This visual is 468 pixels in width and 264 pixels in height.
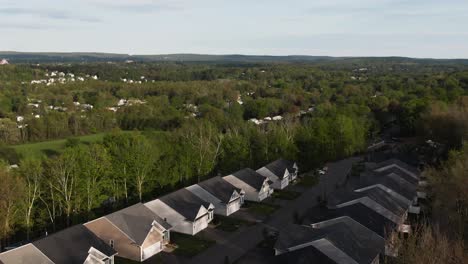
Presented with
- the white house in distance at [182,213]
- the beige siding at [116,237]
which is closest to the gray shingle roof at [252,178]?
the white house in distance at [182,213]

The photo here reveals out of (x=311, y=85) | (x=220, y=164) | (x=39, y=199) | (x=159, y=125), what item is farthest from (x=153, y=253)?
(x=311, y=85)

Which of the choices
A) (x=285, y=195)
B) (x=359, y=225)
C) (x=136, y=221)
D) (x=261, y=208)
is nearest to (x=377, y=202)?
(x=359, y=225)

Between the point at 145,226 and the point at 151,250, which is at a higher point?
the point at 145,226

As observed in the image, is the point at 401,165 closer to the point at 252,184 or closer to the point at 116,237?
the point at 252,184

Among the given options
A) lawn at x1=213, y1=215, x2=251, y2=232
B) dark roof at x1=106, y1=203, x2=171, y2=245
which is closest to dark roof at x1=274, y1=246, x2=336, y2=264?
dark roof at x1=106, y1=203, x2=171, y2=245

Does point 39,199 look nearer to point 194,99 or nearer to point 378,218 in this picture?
point 378,218

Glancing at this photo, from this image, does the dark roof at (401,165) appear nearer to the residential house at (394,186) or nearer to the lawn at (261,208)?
the residential house at (394,186)

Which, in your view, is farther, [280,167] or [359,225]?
[280,167]
